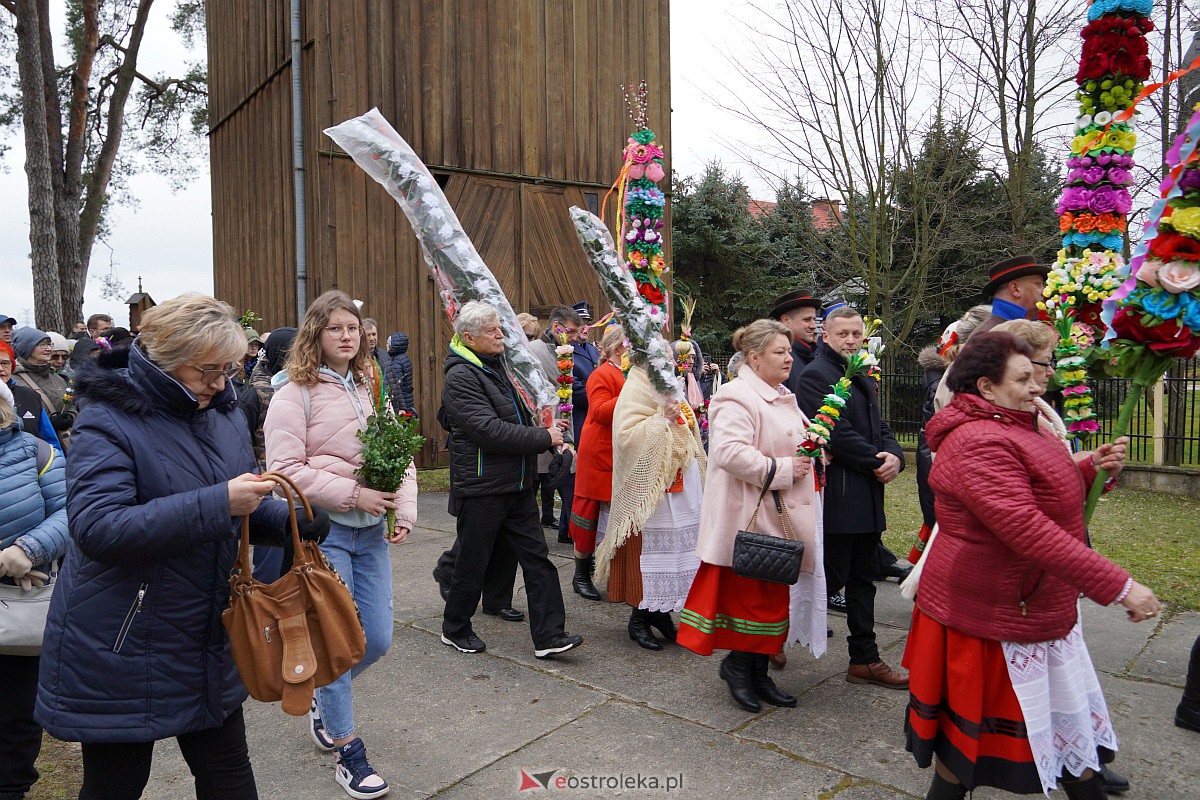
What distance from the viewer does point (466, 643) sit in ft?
16.5

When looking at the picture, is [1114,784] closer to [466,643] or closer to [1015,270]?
[1015,270]

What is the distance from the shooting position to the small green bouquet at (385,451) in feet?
11.4

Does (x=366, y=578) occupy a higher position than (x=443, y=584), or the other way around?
(x=366, y=578)

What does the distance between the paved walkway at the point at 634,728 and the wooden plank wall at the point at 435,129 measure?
24.4 feet

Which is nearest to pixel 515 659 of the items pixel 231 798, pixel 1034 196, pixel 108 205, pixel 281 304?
pixel 231 798

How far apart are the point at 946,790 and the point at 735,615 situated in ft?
4.58

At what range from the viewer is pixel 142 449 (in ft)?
7.95

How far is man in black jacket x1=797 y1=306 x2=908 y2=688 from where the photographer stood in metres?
4.39

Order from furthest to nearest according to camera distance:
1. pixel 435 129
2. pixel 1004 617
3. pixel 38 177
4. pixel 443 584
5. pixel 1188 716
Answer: pixel 38 177 < pixel 435 129 < pixel 443 584 < pixel 1188 716 < pixel 1004 617

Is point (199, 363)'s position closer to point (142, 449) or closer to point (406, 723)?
point (142, 449)

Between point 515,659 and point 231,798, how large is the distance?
2.41 m

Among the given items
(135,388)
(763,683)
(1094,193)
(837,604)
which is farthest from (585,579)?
(135,388)

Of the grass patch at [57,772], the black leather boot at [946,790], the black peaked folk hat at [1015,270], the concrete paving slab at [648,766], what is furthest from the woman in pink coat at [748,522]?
the grass patch at [57,772]

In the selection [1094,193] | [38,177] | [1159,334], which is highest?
[38,177]
